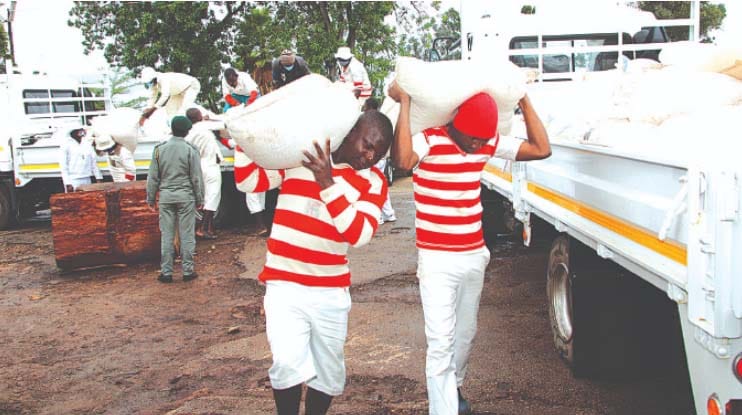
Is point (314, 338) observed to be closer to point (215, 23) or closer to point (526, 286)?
point (526, 286)

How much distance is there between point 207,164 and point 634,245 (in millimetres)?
7349

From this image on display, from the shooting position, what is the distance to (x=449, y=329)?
3.33 metres

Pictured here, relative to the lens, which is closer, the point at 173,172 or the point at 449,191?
the point at 449,191

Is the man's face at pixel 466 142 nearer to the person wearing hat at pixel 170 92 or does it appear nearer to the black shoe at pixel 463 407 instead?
the black shoe at pixel 463 407

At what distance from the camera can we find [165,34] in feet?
56.6

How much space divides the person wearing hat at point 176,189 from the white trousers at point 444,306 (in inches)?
174

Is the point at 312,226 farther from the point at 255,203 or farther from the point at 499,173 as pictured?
the point at 255,203

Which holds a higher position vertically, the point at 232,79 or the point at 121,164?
the point at 232,79

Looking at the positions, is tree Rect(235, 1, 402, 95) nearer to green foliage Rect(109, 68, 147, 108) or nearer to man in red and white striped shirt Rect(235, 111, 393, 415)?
green foliage Rect(109, 68, 147, 108)

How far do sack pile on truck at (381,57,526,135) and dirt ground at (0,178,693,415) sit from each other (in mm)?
1549

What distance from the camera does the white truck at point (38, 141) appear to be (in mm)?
10875

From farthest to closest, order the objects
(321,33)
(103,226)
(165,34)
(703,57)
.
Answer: (165,34), (321,33), (103,226), (703,57)

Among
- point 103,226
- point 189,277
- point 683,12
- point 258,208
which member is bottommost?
point 189,277

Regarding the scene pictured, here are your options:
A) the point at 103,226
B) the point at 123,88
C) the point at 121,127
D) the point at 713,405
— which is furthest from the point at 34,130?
the point at 713,405
